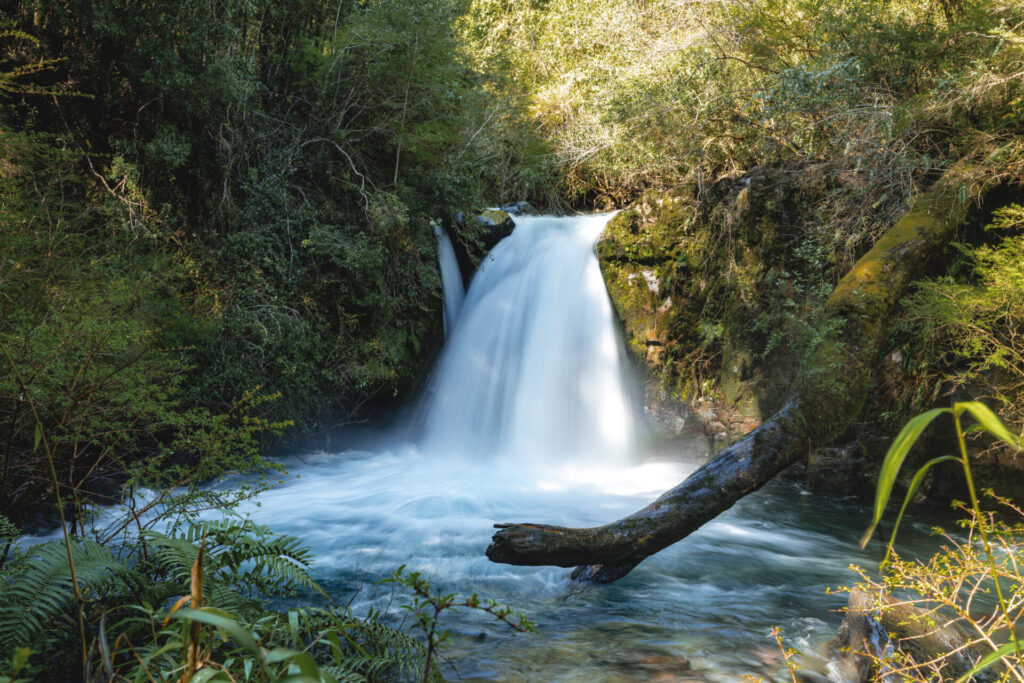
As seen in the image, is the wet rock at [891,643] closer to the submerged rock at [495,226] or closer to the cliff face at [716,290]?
the cliff face at [716,290]

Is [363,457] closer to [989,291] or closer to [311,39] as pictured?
[311,39]

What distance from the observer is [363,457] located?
952 centimetres

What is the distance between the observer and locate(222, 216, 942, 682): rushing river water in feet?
13.8

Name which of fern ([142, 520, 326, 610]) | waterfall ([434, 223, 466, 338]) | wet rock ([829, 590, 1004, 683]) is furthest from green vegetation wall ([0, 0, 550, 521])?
wet rock ([829, 590, 1004, 683])

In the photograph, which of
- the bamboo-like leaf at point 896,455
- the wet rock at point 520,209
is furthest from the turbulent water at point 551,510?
the bamboo-like leaf at point 896,455

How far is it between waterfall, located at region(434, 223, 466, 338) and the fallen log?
6.53 m

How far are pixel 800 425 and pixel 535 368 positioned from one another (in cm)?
562

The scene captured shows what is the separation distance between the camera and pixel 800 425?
5090 millimetres

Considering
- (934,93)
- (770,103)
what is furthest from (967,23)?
(770,103)

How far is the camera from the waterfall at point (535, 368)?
32.1 feet

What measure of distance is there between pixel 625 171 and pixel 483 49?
7232 millimetres

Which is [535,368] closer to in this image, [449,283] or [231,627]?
[449,283]

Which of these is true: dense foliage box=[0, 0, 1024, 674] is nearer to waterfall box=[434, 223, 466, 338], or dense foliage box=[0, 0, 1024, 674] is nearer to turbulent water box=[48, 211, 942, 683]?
waterfall box=[434, 223, 466, 338]

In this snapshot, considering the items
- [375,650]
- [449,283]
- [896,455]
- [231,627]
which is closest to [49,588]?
[375,650]
